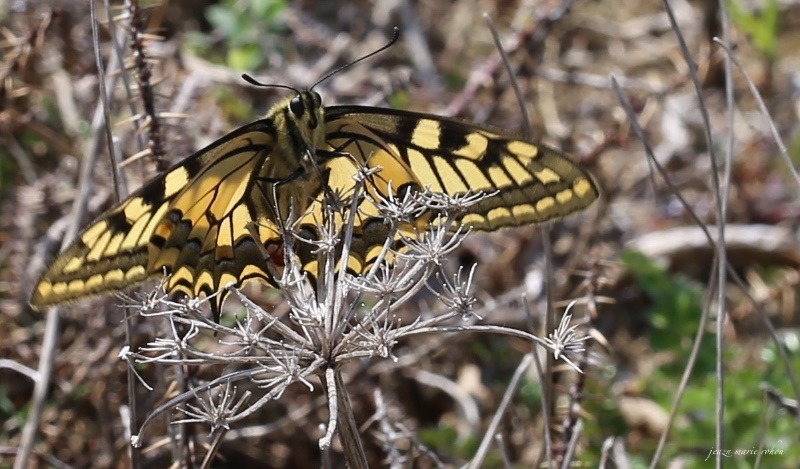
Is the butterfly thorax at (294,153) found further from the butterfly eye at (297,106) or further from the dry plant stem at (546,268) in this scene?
the dry plant stem at (546,268)

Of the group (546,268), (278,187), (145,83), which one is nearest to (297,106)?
(278,187)

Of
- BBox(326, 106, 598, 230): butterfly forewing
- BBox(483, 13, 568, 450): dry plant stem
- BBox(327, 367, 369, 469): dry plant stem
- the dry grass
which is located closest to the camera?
BBox(327, 367, 369, 469): dry plant stem

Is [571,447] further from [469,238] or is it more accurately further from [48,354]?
[469,238]

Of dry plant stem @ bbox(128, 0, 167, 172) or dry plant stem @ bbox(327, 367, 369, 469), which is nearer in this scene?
dry plant stem @ bbox(327, 367, 369, 469)

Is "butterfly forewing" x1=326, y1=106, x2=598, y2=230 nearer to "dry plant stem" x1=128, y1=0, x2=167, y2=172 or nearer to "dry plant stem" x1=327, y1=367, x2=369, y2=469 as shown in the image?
"dry plant stem" x1=128, y1=0, x2=167, y2=172

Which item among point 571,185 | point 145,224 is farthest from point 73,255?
point 571,185

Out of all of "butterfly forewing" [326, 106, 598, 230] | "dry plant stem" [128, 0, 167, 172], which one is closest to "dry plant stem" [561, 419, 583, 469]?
"butterfly forewing" [326, 106, 598, 230]

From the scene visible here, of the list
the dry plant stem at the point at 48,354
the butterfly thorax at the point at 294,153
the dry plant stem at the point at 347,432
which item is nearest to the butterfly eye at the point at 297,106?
the butterfly thorax at the point at 294,153

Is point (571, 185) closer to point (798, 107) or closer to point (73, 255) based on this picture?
point (73, 255)
